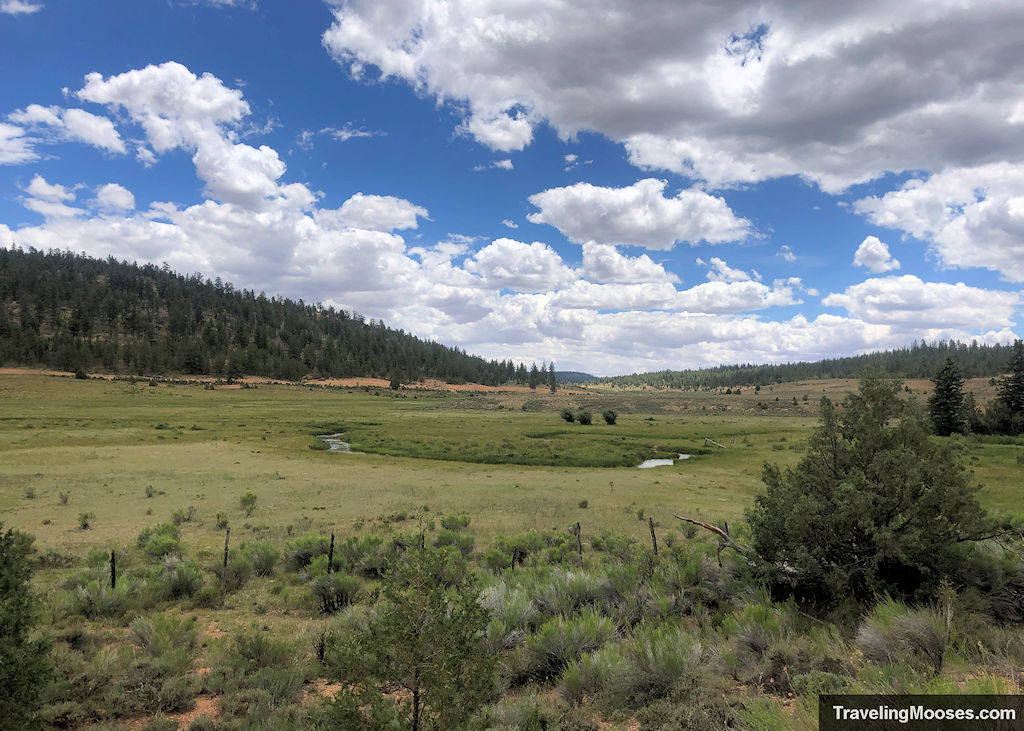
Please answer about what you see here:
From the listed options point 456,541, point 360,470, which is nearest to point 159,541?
point 456,541

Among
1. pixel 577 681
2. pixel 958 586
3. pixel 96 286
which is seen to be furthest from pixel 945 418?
pixel 96 286

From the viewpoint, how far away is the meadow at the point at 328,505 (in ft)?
24.6

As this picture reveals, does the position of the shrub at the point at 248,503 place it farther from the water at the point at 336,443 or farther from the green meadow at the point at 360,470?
the water at the point at 336,443

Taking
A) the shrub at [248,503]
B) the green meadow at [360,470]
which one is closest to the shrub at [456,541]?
the green meadow at [360,470]

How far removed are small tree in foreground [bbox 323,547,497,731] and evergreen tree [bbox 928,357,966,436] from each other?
5894cm

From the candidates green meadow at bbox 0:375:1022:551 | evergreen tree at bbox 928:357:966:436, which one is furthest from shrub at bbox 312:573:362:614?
evergreen tree at bbox 928:357:966:436

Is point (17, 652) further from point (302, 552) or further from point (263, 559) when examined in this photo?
point (302, 552)

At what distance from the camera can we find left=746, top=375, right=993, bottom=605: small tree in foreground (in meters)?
7.54

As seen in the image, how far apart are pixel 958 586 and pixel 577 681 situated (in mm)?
6219

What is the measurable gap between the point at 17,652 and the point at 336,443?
4890 centimetres

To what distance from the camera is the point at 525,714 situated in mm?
5516

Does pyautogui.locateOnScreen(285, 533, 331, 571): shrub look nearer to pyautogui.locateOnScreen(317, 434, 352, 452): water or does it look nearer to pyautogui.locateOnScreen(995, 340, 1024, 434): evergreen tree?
pyautogui.locateOnScreen(317, 434, 352, 452): water

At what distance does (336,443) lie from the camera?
51750 mm

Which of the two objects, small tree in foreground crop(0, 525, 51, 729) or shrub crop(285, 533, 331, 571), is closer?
small tree in foreground crop(0, 525, 51, 729)
